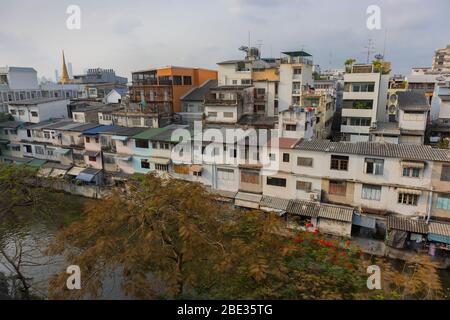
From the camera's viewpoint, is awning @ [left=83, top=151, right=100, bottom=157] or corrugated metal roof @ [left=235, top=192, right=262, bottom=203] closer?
corrugated metal roof @ [left=235, top=192, right=262, bottom=203]

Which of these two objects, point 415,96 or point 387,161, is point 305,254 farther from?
point 415,96

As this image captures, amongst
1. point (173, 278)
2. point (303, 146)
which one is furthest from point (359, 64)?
point (173, 278)

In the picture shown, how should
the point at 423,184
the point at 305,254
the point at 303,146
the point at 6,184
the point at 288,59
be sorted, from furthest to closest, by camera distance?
the point at 288,59
the point at 303,146
the point at 423,184
the point at 6,184
the point at 305,254

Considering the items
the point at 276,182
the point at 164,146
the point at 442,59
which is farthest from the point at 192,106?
the point at 442,59

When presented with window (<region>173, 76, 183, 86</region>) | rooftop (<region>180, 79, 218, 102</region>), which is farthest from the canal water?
window (<region>173, 76, 183, 86</region>)

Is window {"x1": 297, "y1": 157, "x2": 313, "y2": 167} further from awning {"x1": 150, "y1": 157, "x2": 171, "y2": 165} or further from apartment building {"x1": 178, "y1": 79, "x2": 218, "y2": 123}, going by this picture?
apartment building {"x1": 178, "y1": 79, "x2": 218, "y2": 123}

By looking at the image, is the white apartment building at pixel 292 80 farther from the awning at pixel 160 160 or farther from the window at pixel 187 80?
the awning at pixel 160 160

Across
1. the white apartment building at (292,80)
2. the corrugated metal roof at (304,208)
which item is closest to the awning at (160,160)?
the corrugated metal roof at (304,208)
